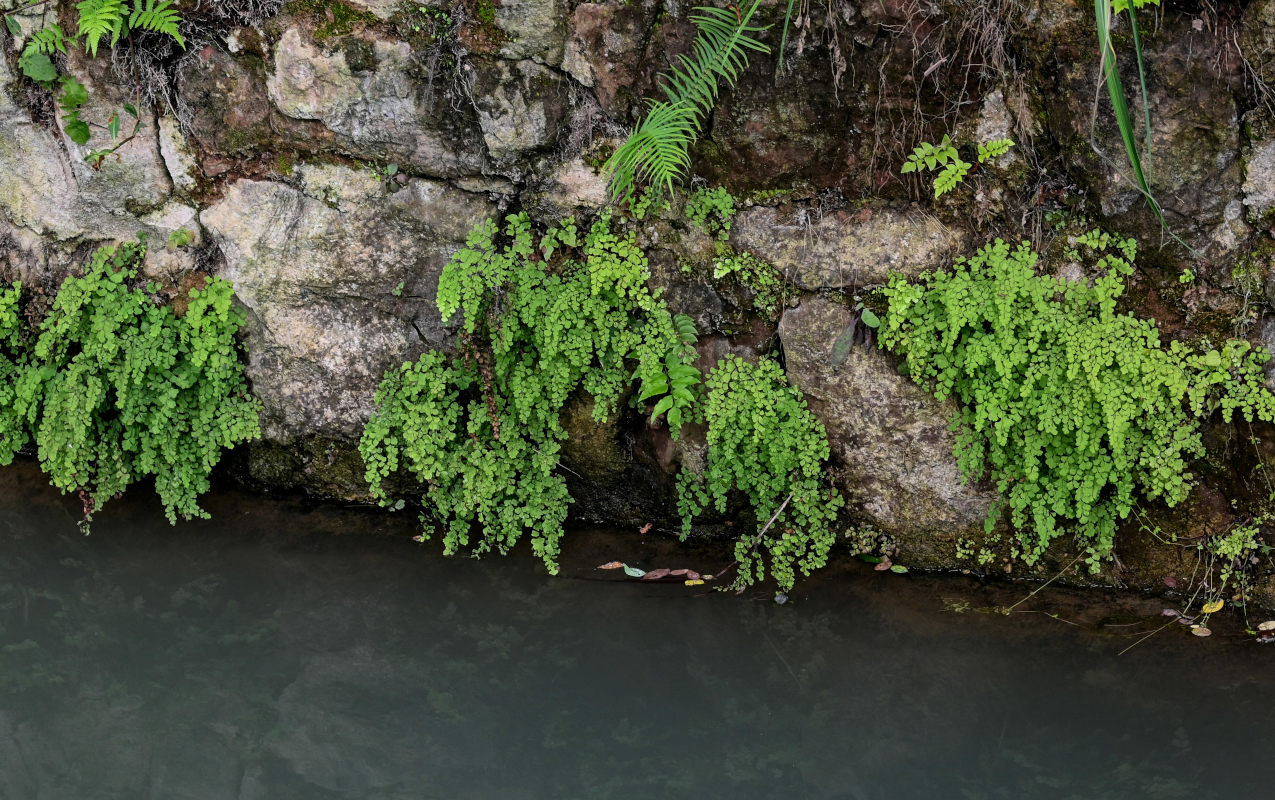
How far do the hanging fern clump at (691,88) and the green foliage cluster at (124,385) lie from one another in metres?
2.05

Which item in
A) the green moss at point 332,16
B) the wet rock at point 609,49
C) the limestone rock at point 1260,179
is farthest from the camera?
the green moss at point 332,16

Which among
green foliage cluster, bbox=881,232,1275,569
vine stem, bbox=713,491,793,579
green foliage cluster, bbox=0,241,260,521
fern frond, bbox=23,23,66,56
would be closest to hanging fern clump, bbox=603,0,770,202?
green foliage cluster, bbox=881,232,1275,569

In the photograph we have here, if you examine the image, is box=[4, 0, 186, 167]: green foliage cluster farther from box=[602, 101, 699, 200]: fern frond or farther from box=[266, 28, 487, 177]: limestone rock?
box=[602, 101, 699, 200]: fern frond

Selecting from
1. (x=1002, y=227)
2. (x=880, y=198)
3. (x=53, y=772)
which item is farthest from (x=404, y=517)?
(x=1002, y=227)

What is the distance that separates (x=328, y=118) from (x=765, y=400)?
2252 mm

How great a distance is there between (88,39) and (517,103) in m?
1.75

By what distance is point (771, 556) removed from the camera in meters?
5.20

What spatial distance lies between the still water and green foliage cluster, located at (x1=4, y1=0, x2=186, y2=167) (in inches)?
76.5

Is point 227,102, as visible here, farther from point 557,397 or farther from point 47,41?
point 557,397

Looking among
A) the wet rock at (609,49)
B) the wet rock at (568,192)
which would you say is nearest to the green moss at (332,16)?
the wet rock at (609,49)

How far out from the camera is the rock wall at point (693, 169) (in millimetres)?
4164

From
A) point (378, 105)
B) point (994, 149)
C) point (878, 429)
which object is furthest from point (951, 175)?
point (378, 105)

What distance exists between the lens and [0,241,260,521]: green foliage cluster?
484 centimetres

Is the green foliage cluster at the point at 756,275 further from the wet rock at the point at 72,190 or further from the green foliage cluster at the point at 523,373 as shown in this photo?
the wet rock at the point at 72,190
